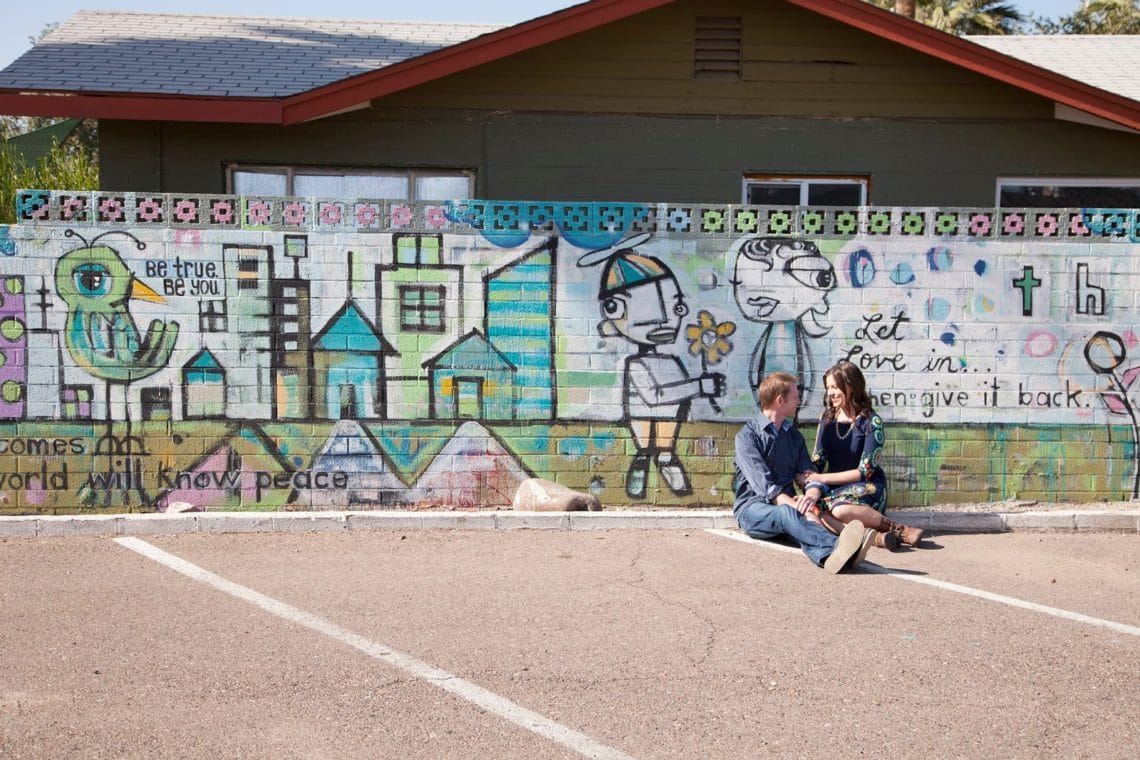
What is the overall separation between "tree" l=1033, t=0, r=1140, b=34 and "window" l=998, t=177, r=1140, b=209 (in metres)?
24.5

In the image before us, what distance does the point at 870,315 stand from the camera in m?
7.86

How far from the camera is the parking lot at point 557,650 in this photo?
3857mm

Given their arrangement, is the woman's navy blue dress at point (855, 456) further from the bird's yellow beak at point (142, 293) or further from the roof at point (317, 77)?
the bird's yellow beak at point (142, 293)

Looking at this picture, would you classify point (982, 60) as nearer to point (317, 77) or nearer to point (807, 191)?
point (807, 191)

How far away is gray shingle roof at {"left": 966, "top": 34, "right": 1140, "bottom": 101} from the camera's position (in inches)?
452

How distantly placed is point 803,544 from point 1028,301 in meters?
2.88

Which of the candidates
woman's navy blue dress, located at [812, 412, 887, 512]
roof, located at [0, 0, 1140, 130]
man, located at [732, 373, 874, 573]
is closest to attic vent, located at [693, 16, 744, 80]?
roof, located at [0, 0, 1140, 130]

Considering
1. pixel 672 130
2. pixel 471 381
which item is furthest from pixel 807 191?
pixel 471 381

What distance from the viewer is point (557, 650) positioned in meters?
4.82

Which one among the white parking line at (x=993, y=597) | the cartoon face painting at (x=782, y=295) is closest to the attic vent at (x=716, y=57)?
the cartoon face painting at (x=782, y=295)

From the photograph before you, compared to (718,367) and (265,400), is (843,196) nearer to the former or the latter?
(718,367)

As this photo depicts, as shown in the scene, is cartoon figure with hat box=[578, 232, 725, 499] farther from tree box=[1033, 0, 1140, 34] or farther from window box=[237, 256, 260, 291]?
tree box=[1033, 0, 1140, 34]

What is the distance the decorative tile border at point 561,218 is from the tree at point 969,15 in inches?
958

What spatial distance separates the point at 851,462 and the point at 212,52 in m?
7.82
